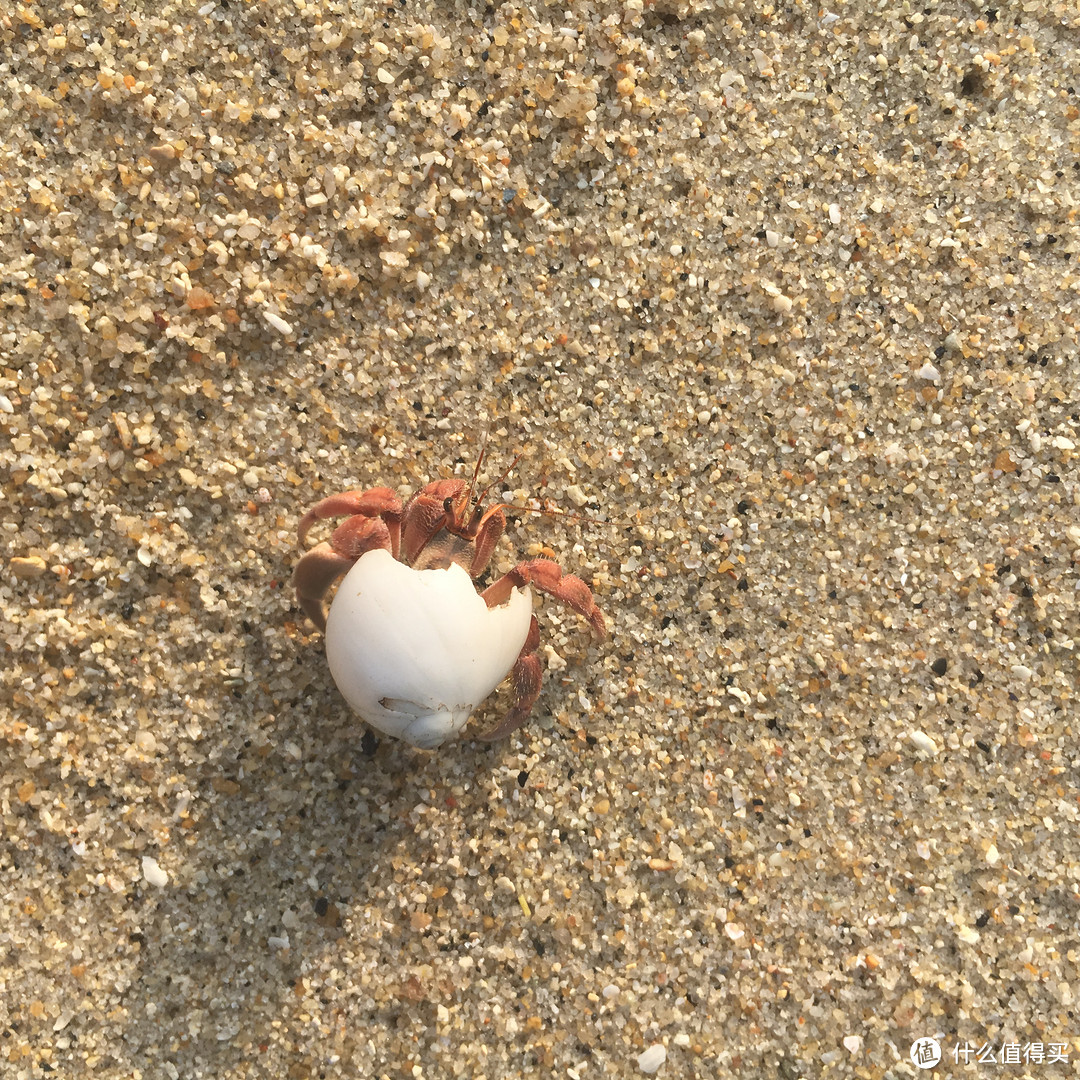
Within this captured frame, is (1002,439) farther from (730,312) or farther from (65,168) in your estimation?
(65,168)

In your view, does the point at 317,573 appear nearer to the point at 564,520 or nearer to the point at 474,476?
the point at 474,476

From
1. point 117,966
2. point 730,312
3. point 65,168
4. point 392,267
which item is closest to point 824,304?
point 730,312

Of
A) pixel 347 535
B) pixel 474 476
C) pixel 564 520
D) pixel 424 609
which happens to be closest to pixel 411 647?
pixel 424 609

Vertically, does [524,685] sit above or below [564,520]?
below

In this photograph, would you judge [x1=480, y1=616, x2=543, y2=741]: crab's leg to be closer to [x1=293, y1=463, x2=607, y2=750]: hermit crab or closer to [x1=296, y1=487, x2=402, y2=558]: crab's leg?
[x1=293, y1=463, x2=607, y2=750]: hermit crab

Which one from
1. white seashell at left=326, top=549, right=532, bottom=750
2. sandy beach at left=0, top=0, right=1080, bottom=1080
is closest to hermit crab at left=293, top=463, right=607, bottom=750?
white seashell at left=326, top=549, right=532, bottom=750

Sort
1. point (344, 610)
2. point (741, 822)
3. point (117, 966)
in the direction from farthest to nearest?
point (741, 822), point (117, 966), point (344, 610)
